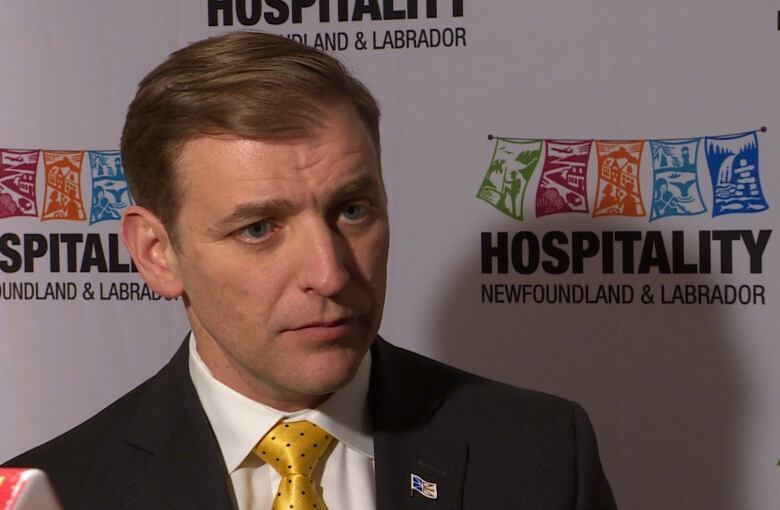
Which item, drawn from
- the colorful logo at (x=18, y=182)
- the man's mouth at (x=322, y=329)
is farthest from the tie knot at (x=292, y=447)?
the colorful logo at (x=18, y=182)

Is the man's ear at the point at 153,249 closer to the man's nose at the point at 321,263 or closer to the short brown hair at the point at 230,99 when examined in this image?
the short brown hair at the point at 230,99

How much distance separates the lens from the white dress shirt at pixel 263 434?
1.37 meters

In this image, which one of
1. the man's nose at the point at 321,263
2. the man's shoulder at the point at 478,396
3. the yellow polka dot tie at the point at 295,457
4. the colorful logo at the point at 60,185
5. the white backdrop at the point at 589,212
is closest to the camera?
the man's nose at the point at 321,263

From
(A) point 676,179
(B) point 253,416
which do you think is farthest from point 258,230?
(A) point 676,179

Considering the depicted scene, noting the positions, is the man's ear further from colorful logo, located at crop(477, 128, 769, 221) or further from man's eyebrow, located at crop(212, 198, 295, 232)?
colorful logo, located at crop(477, 128, 769, 221)

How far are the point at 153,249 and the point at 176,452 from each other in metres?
0.27

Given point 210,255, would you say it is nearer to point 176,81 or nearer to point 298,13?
point 176,81

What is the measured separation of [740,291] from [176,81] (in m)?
1.11

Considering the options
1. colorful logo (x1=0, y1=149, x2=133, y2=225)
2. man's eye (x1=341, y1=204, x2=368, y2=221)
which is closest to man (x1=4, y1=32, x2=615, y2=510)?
man's eye (x1=341, y1=204, x2=368, y2=221)

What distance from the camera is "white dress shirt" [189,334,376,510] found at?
1.37 meters

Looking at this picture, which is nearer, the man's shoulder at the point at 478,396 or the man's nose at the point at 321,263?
the man's nose at the point at 321,263

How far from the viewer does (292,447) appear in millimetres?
1362

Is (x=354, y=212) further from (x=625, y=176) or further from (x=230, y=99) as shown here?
(x=625, y=176)

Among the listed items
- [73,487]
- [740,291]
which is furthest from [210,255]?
[740,291]
